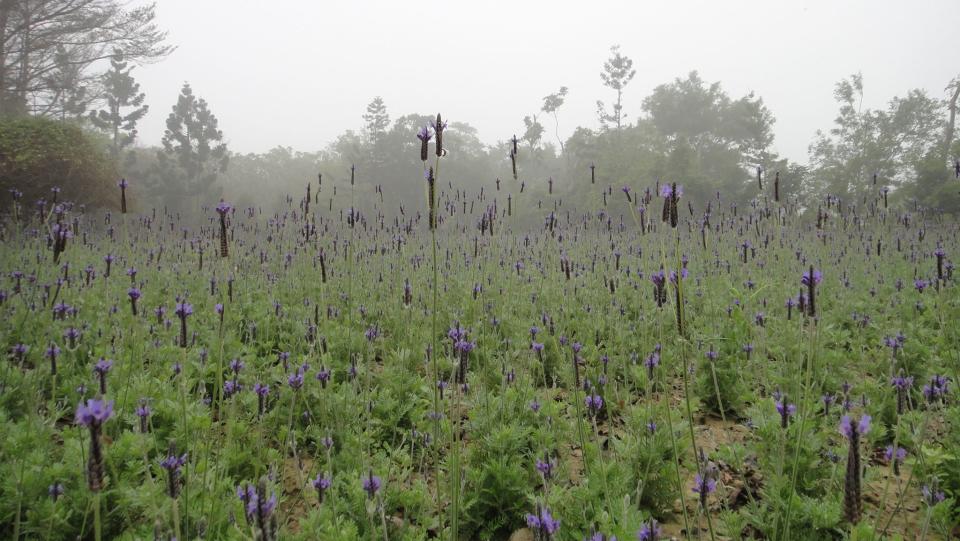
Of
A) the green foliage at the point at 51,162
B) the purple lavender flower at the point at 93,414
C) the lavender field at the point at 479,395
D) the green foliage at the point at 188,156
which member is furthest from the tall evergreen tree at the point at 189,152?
the purple lavender flower at the point at 93,414

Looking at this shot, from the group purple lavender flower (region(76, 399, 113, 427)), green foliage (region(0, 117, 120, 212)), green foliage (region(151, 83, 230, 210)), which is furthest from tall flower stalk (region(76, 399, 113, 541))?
green foliage (region(151, 83, 230, 210))

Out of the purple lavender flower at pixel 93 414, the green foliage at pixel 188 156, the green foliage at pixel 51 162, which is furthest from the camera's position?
the green foliage at pixel 188 156

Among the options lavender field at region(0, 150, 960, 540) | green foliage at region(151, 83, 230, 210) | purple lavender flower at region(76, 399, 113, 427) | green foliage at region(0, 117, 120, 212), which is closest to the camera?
purple lavender flower at region(76, 399, 113, 427)

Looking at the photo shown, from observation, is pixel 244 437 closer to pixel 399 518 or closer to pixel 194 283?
pixel 399 518

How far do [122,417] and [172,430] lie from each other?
0.96 feet

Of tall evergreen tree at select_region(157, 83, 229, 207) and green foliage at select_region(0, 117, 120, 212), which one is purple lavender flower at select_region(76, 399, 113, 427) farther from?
tall evergreen tree at select_region(157, 83, 229, 207)

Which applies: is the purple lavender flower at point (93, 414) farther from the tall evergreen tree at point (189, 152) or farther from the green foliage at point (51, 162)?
the tall evergreen tree at point (189, 152)

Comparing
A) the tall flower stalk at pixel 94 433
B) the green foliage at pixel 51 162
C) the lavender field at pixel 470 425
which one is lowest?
the lavender field at pixel 470 425

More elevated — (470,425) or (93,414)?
(93,414)

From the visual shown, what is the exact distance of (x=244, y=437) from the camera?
295 centimetres

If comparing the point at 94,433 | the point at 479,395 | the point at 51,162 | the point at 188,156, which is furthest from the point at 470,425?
the point at 188,156

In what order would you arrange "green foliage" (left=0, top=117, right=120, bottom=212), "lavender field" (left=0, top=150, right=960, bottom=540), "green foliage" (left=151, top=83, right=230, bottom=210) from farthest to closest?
"green foliage" (left=151, top=83, right=230, bottom=210) < "green foliage" (left=0, top=117, right=120, bottom=212) < "lavender field" (left=0, top=150, right=960, bottom=540)

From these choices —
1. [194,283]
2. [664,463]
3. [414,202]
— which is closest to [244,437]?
[664,463]

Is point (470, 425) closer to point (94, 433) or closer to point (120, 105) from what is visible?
point (94, 433)
